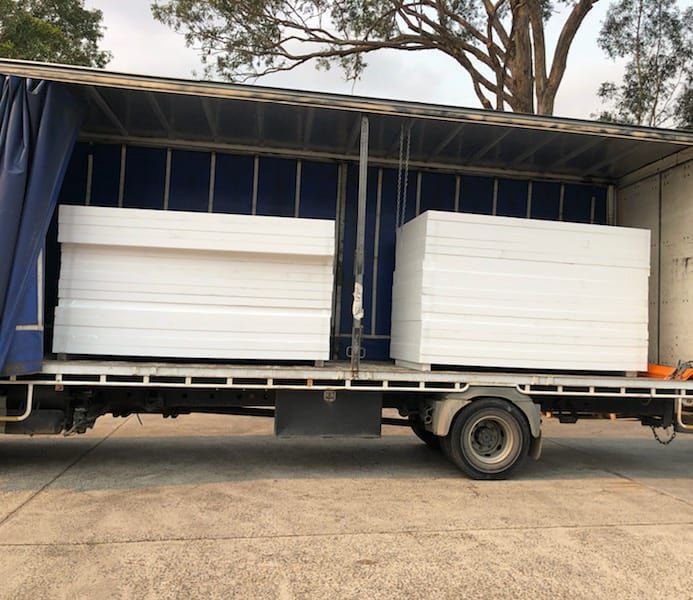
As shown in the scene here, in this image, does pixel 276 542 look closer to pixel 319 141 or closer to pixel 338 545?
pixel 338 545

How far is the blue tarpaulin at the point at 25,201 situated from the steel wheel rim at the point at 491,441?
404 centimetres

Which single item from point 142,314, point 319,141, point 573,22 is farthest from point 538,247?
point 573,22

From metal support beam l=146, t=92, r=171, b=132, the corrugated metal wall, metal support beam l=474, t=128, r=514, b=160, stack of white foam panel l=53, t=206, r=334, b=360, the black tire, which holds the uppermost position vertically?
metal support beam l=474, t=128, r=514, b=160

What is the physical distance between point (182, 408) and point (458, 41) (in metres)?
12.5

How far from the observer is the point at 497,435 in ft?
19.4

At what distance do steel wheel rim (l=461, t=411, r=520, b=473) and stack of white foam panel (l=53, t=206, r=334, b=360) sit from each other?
5.48ft

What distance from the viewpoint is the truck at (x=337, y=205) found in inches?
200

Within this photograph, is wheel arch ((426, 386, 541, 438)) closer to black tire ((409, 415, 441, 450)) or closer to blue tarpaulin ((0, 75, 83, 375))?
black tire ((409, 415, 441, 450))

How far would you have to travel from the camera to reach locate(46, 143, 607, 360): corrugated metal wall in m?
6.92

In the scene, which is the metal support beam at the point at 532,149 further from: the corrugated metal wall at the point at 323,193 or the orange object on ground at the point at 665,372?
the orange object on ground at the point at 665,372

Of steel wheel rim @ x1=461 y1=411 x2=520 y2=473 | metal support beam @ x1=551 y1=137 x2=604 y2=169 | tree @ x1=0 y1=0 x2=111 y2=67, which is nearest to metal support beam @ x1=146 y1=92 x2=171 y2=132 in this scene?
steel wheel rim @ x1=461 y1=411 x2=520 y2=473

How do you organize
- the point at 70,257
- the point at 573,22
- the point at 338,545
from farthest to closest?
the point at 573,22 < the point at 70,257 < the point at 338,545

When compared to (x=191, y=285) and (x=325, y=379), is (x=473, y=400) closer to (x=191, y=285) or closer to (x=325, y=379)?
(x=325, y=379)

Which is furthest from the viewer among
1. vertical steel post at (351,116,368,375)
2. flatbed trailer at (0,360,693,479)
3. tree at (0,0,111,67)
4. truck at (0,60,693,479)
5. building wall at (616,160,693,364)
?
tree at (0,0,111,67)
